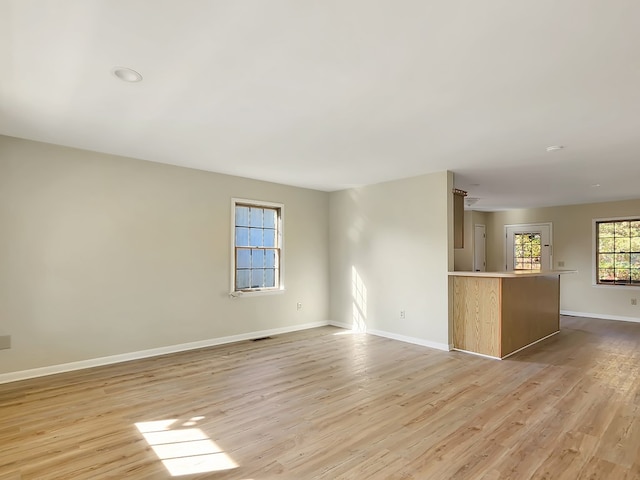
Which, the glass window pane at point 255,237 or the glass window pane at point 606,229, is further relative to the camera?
the glass window pane at point 606,229

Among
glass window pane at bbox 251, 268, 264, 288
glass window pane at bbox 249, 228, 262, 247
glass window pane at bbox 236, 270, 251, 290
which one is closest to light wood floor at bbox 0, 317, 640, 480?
glass window pane at bbox 236, 270, 251, 290

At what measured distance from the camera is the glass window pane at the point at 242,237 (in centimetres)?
557

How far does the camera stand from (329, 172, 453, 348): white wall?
503cm

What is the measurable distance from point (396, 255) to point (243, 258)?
2.41m

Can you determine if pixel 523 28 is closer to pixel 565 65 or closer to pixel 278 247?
pixel 565 65

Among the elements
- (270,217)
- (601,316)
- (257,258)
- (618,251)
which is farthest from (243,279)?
(618,251)

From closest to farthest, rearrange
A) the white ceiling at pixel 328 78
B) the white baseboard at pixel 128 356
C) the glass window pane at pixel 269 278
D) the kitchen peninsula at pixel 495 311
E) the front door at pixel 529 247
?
the white ceiling at pixel 328 78 < the white baseboard at pixel 128 356 < the kitchen peninsula at pixel 495 311 < the glass window pane at pixel 269 278 < the front door at pixel 529 247

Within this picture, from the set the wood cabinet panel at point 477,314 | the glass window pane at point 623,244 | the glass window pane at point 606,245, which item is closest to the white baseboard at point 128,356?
the wood cabinet panel at point 477,314

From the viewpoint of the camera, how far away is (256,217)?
19.2 feet

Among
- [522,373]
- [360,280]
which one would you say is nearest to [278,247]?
[360,280]

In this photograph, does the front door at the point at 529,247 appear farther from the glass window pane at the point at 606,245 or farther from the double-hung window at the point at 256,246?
the double-hung window at the point at 256,246

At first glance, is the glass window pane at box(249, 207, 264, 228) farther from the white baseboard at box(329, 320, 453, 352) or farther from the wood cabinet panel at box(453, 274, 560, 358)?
the wood cabinet panel at box(453, 274, 560, 358)

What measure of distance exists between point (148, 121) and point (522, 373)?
4683mm

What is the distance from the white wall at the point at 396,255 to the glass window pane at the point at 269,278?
1.22 metres
